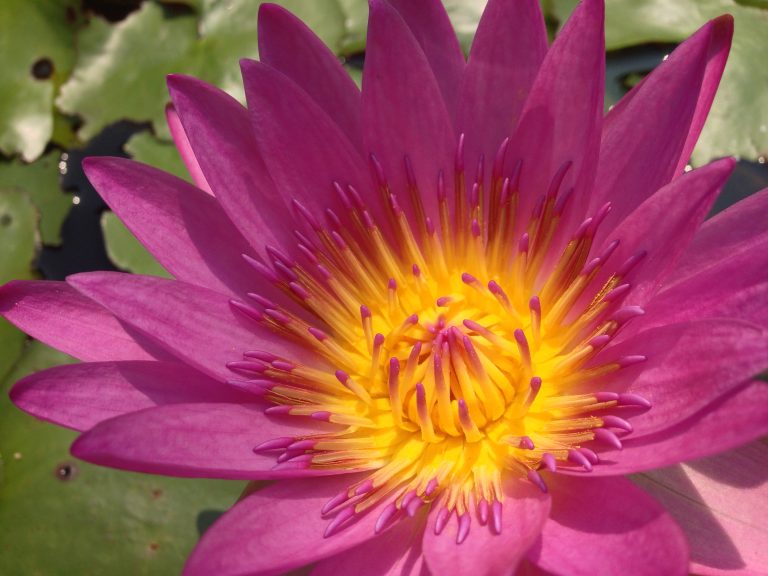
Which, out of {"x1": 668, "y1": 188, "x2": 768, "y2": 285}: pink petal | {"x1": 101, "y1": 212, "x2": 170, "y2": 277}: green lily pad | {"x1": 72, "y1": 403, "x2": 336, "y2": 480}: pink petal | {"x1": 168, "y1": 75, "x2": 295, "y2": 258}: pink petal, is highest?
{"x1": 668, "y1": 188, "x2": 768, "y2": 285}: pink petal

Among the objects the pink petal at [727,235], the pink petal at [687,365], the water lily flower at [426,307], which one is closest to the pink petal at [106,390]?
the water lily flower at [426,307]

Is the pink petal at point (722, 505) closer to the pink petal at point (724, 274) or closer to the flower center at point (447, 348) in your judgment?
the flower center at point (447, 348)

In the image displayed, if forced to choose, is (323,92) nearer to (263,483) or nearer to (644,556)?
(263,483)

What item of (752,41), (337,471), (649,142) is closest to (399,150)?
(649,142)

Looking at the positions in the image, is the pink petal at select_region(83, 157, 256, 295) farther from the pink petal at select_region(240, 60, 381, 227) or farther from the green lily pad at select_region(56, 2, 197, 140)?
the green lily pad at select_region(56, 2, 197, 140)

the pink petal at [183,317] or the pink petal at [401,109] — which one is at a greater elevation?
the pink petal at [401,109]

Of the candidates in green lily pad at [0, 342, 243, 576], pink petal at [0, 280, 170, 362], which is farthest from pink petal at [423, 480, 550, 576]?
green lily pad at [0, 342, 243, 576]
